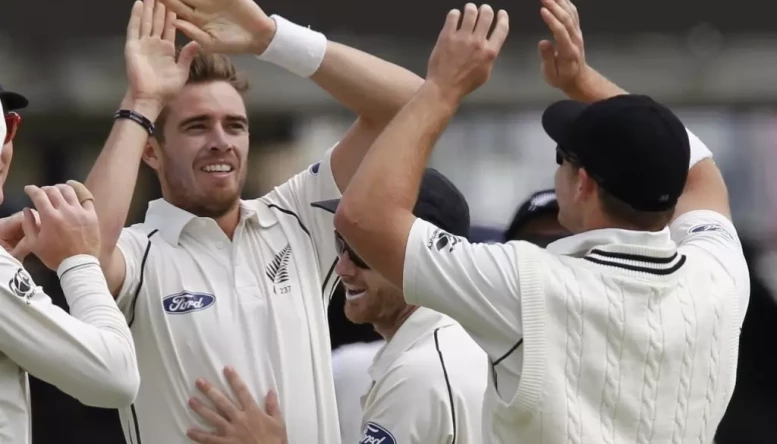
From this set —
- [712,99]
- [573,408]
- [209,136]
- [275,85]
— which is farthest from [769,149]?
[573,408]

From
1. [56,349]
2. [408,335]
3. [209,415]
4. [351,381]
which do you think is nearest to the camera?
[56,349]

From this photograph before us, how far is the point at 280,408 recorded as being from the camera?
8.84 feet

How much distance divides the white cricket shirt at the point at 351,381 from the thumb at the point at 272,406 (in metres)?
0.43

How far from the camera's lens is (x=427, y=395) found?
2346 millimetres

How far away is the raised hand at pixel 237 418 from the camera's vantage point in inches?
103

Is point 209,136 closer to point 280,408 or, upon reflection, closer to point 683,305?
point 280,408

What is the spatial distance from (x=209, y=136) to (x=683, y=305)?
123cm

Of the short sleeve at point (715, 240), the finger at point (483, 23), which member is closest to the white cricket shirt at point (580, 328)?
the short sleeve at point (715, 240)

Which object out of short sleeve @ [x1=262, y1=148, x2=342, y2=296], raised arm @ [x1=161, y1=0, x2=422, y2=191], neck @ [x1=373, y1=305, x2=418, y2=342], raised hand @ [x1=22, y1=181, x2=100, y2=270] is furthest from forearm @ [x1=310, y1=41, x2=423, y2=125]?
raised hand @ [x1=22, y1=181, x2=100, y2=270]

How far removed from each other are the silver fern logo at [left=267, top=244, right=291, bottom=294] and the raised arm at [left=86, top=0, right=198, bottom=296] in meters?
0.35

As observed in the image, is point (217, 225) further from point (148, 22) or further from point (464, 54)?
point (464, 54)

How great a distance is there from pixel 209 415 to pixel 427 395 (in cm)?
54

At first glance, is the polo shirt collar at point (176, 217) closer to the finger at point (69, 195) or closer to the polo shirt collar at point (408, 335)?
the polo shirt collar at point (408, 335)

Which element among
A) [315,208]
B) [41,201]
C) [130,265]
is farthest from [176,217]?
[41,201]
